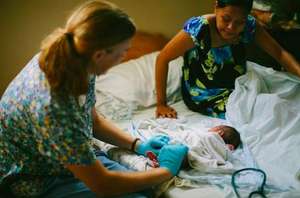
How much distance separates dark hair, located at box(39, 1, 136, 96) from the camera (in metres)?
1.01

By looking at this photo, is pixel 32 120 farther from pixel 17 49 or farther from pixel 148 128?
pixel 17 49

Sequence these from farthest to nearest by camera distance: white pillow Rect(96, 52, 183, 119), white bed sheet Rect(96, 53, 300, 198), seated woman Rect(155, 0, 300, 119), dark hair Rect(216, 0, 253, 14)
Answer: white pillow Rect(96, 52, 183, 119)
seated woman Rect(155, 0, 300, 119)
dark hair Rect(216, 0, 253, 14)
white bed sheet Rect(96, 53, 300, 198)

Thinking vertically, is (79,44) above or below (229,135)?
above

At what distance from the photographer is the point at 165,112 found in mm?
1841

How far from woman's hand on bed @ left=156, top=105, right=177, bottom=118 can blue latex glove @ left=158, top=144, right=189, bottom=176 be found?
46 centimetres

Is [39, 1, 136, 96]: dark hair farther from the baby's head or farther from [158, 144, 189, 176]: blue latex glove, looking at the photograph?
the baby's head

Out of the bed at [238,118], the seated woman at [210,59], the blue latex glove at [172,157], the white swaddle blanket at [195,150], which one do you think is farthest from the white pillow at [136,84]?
the blue latex glove at [172,157]

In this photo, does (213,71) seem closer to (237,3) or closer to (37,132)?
(237,3)

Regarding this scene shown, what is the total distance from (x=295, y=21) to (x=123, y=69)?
3.49 feet

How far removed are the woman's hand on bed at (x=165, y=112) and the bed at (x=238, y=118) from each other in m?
0.04

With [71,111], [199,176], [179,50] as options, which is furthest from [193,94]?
[71,111]

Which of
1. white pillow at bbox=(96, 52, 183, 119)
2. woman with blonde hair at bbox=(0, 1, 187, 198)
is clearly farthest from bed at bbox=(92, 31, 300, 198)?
woman with blonde hair at bbox=(0, 1, 187, 198)

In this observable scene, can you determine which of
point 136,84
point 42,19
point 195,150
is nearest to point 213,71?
point 136,84

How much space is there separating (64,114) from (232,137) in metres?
0.79
